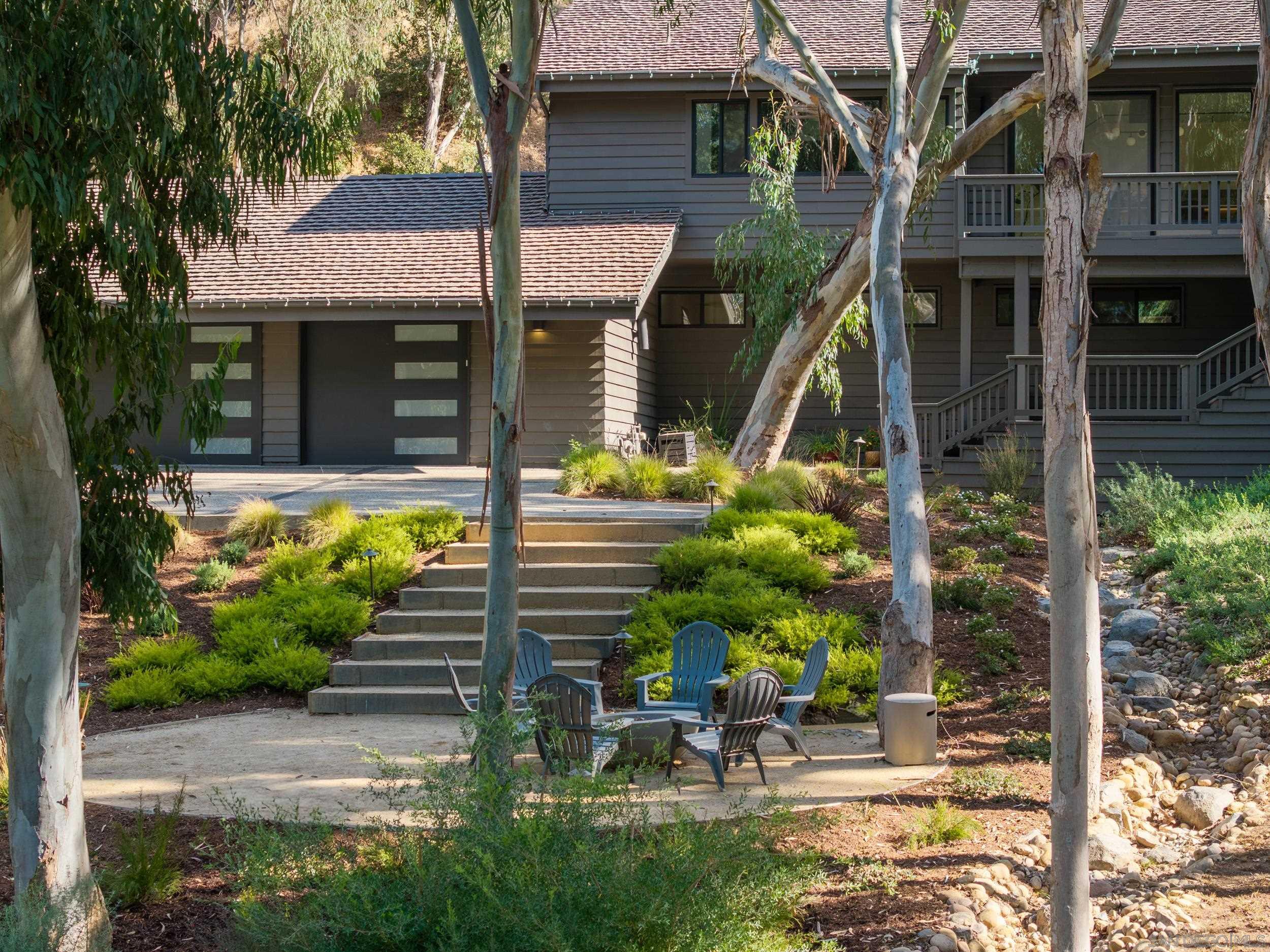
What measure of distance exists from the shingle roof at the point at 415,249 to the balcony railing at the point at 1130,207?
4700 millimetres

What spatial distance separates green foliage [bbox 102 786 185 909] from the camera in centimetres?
509

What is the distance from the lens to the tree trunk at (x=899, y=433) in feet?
25.8

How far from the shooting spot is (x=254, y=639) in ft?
32.5

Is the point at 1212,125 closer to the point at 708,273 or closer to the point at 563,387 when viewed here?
the point at 708,273

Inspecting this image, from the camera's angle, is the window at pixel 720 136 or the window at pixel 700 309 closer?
the window at pixel 720 136

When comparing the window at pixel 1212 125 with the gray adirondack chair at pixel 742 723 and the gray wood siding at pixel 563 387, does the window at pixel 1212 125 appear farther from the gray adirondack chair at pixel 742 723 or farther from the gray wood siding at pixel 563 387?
the gray adirondack chair at pixel 742 723

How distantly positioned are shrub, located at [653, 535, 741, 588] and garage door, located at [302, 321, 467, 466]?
27.5 feet

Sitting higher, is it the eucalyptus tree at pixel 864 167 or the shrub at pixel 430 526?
the eucalyptus tree at pixel 864 167

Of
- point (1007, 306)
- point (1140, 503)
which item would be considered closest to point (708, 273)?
point (1007, 306)

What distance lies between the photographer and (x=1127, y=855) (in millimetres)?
6078

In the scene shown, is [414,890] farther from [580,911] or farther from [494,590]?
[494,590]

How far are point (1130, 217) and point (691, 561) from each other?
11120 millimetres

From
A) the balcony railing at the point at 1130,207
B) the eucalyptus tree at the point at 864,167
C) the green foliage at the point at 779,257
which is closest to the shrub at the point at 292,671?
the eucalyptus tree at the point at 864,167

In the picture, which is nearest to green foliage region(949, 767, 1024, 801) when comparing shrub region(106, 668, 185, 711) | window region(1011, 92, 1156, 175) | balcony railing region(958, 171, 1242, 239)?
shrub region(106, 668, 185, 711)
